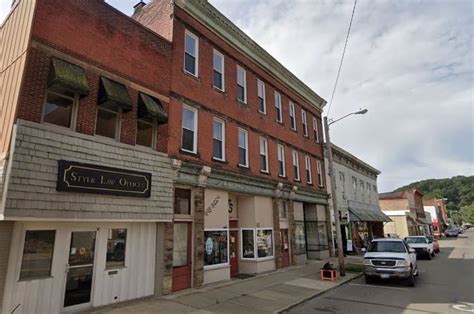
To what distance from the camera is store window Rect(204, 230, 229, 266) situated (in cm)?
1266

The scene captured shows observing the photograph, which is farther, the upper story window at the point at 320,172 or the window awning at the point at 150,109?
the upper story window at the point at 320,172

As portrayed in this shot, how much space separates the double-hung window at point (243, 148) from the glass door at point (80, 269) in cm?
840

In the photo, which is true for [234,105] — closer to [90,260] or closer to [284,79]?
[284,79]

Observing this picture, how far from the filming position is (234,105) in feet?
51.8

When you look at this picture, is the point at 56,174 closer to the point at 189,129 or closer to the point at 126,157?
the point at 126,157

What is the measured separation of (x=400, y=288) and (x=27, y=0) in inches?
638

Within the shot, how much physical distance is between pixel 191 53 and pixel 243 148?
5.36m

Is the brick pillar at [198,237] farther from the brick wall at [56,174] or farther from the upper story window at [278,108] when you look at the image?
the upper story window at [278,108]

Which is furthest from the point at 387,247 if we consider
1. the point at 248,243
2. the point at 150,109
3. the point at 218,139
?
the point at 150,109

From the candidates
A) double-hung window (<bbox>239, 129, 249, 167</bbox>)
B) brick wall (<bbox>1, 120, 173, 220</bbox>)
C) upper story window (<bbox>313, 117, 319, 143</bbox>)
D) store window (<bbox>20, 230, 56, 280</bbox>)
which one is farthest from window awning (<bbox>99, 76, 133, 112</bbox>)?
upper story window (<bbox>313, 117, 319, 143</bbox>)

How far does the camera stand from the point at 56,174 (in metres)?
8.02

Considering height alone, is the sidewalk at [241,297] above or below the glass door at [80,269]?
below

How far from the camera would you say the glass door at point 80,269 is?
8312 mm

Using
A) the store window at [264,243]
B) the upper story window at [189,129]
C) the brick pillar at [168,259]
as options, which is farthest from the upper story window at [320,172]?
the brick pillar at [168,259]
